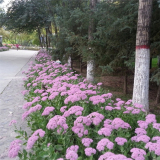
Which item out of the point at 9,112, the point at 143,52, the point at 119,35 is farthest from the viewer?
the point at 119,35

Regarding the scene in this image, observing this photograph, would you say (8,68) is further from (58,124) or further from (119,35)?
(58,124)

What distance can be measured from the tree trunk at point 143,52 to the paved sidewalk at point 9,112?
3119 millimetres

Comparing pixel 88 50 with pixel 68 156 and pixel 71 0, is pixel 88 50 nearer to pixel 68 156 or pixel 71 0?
pixel 71 0

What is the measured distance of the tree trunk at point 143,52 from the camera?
5.04 meters

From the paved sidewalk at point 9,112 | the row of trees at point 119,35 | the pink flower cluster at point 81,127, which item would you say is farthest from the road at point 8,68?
the pink flower cluster at point 81,127

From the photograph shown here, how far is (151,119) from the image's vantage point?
9.27ft

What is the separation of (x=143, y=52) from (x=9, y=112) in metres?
4.04

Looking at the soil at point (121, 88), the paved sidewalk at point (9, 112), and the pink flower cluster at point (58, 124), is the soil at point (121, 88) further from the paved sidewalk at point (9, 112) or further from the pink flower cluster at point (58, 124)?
the pink flower cluster at point (58, 124)

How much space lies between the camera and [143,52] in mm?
5148

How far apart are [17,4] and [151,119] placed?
1951 cm

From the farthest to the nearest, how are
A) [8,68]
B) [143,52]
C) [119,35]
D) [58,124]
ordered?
[8,68], [119,35], [143,52], [58,124]

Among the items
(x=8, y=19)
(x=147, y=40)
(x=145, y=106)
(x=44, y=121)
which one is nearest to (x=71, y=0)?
(x=147, y=40)

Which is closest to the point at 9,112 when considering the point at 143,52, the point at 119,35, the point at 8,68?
the point at 143,52

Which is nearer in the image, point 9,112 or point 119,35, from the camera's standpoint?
point 9,112
